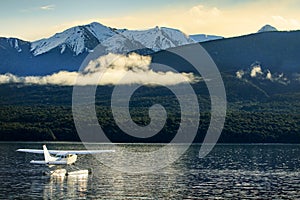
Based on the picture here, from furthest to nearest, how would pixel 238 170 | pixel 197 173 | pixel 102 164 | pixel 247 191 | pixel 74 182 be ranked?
pixel 102 164, pixel 238 170, pixel 197 173, pixel 74 182, pixel 247 191

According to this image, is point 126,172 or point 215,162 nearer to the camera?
point 126,172

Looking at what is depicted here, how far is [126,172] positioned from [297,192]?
110 feet

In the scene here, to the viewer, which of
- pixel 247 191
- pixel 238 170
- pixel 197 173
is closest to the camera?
pixel 247 191

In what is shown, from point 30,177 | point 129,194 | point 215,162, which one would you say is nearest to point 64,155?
point 30,177

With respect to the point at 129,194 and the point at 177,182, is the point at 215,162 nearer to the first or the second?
the point at 177,182

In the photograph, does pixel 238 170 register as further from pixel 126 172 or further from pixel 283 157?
pixel 283 157

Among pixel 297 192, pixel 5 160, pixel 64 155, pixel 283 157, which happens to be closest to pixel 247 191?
pixel 297 192

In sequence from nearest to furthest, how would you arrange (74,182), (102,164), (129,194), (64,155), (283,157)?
(129,194) < (74,182) < (64,155) < (102,164) < (283,157)

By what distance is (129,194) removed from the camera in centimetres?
7556

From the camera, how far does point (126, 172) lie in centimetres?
10581

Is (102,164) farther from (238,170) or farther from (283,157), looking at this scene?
(283,157)

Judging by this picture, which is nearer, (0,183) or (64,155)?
(0,183)

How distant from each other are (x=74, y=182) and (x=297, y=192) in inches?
1150

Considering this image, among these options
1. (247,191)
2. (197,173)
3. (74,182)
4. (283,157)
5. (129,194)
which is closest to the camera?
(129,194)
